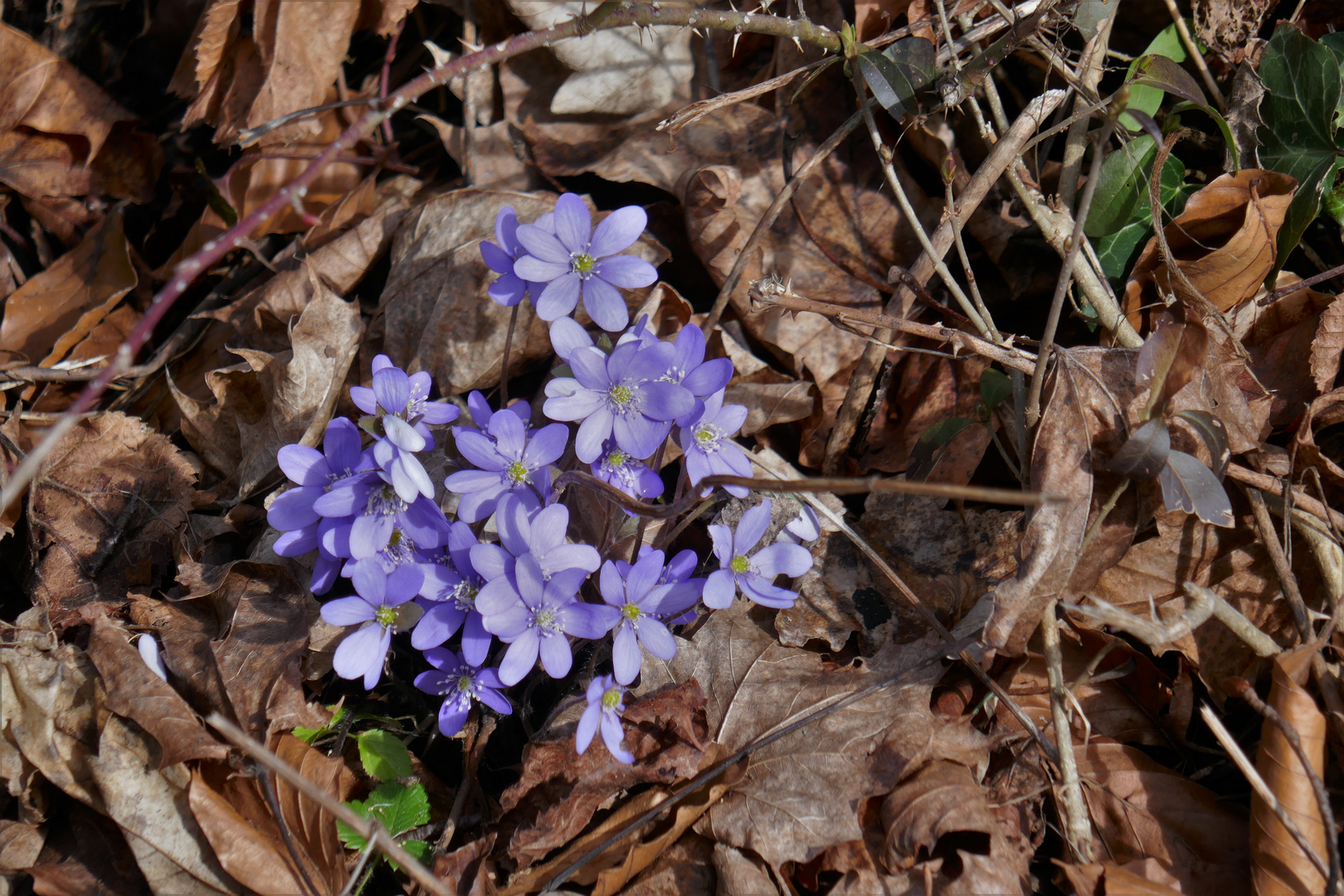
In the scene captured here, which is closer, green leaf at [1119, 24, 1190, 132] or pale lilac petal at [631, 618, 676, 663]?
pale lilac petal at [631, 618, 676, 663]

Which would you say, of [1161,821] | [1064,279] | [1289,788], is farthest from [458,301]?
[1289,788]

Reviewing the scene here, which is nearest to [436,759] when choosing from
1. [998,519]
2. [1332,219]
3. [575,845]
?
Result: [575,845]

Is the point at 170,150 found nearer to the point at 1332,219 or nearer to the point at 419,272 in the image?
the point at 419,272

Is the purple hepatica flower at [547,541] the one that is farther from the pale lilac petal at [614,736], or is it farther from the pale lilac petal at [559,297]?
the pale lilac petal at [559,297]

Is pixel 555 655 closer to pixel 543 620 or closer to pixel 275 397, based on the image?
pixel 543 620

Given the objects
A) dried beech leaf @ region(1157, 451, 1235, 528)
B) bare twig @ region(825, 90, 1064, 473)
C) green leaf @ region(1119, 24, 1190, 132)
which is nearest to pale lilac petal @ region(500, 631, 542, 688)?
bare twig @ region(825, 90, 1064, 473)

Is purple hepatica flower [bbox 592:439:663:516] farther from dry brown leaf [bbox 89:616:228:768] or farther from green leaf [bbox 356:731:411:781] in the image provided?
dry brown leaf [bbox 89:616:228:768]
